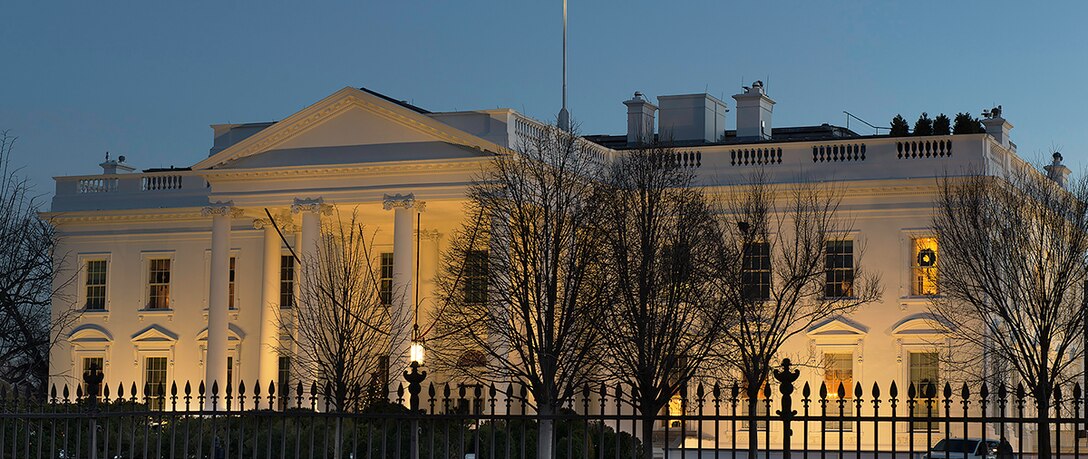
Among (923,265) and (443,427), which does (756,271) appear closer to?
(923,265)

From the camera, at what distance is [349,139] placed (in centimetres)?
4825

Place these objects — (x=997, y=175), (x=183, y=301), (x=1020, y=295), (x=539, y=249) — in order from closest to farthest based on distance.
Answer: (x=539, y=249), (x=1020, y=295), (x=997, y=175), (x=183, y=301)

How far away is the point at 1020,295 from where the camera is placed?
4106 centimetres

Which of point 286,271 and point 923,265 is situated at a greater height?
point 923,265

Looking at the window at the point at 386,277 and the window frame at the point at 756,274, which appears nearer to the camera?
the window frame at the point at 756,274

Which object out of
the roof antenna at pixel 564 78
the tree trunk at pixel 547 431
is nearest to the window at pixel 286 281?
the roof antenna at pixel 564 78

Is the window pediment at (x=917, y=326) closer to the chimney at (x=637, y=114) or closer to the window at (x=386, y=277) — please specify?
the chimney at (x=637, y=114)

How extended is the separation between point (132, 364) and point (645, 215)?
94.4 feet

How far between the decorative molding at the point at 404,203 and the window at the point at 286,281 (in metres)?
7.75

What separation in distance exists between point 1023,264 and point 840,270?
30.0ft

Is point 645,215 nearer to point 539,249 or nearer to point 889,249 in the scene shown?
point 539,249

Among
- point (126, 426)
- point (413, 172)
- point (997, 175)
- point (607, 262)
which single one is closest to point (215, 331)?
point (413, 172)

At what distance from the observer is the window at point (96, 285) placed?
5716 centimetres

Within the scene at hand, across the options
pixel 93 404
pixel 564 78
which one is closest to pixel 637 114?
pixel 564 78
